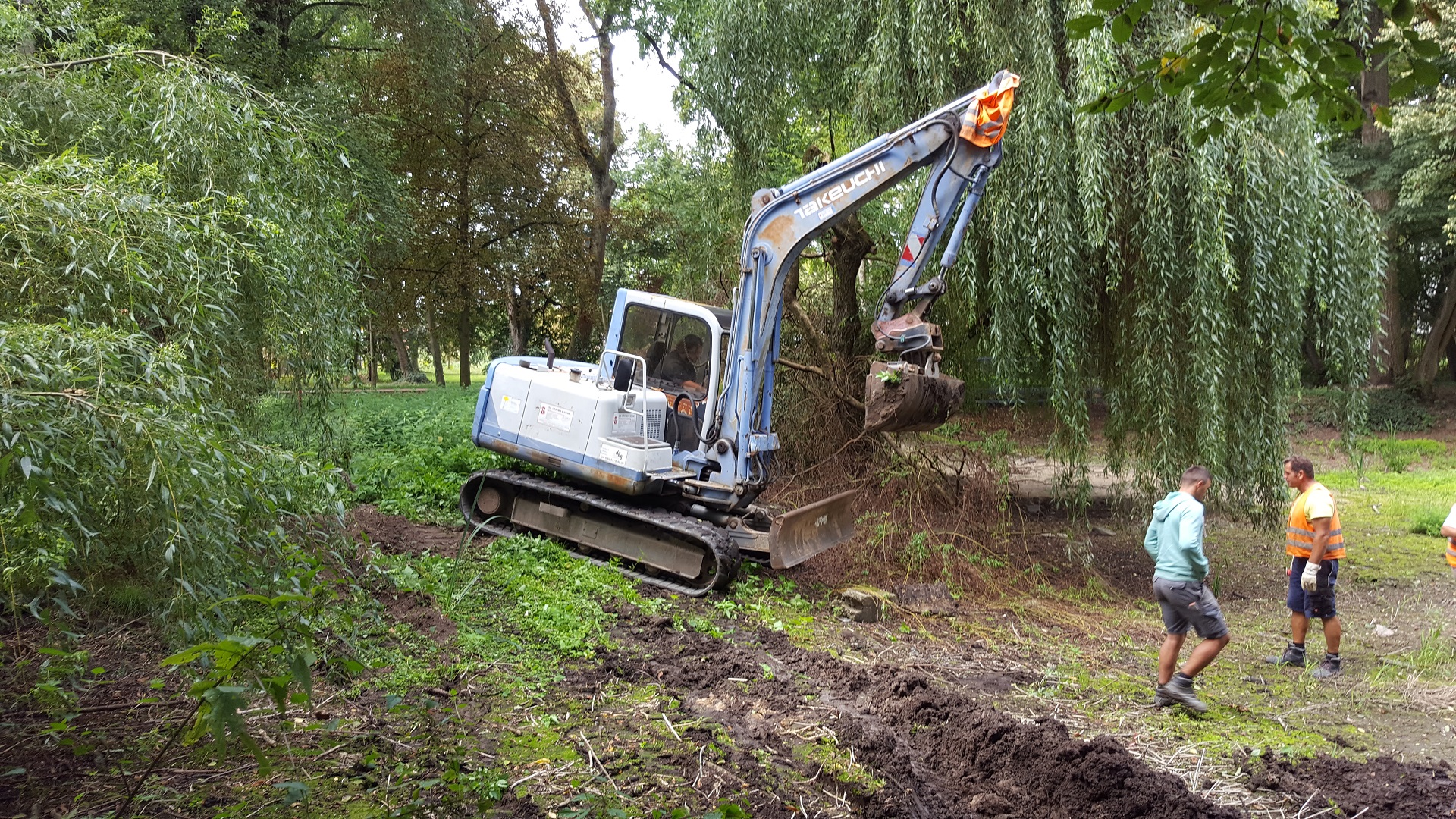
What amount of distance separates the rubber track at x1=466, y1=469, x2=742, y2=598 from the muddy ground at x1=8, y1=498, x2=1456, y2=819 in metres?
1.28

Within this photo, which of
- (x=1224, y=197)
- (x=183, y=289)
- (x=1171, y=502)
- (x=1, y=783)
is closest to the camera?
(x=1, y=783)

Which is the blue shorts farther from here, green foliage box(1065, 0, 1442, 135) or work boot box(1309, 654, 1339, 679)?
green foliage box(1065, 0, 1442, 135)

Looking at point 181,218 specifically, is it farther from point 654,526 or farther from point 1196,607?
point 1196,607

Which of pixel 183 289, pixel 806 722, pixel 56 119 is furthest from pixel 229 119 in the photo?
pixel 806 722

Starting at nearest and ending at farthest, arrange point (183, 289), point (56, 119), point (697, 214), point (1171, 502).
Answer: point (183, 289) → point (56, 119) → point (1171, 502) → point (697, 214)

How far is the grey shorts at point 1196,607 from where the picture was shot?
5199mm

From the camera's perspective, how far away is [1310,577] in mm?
5891

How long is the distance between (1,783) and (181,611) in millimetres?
769

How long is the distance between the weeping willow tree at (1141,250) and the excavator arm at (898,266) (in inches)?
28.7

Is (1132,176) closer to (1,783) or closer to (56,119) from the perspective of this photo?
(56,119)

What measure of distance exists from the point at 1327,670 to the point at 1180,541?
72.2 inches

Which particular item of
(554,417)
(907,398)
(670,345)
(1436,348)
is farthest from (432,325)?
(1436,348)

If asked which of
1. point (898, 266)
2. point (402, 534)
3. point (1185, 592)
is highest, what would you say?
point (898, 266)

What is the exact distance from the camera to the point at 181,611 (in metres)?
3.19
